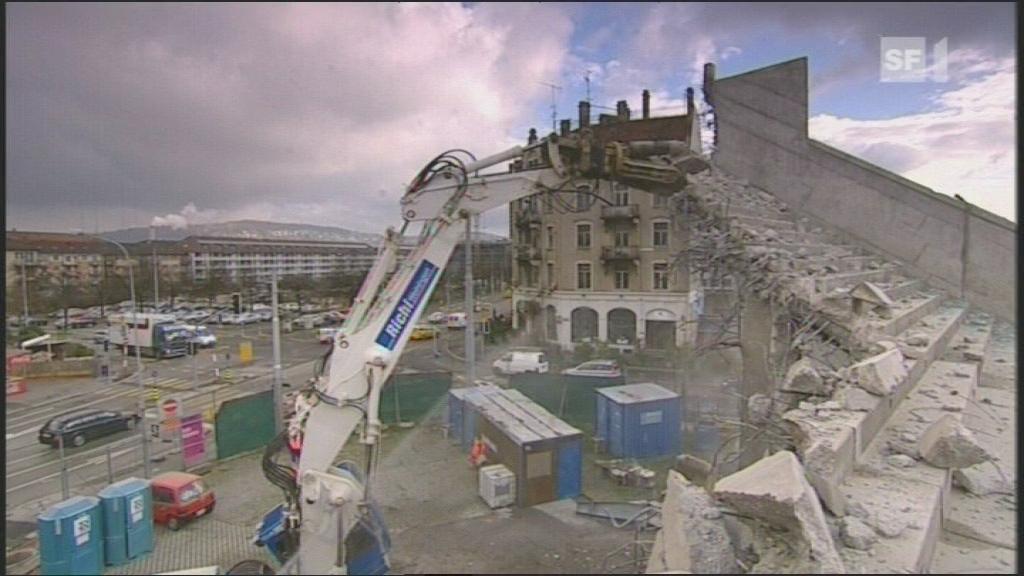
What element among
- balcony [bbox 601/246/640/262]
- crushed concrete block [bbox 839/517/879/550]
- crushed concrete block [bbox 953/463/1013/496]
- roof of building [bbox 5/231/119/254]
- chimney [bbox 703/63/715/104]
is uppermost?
chimney [bbox 703/63/715/104]

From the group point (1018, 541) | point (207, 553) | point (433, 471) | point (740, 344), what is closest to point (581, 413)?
point (433, 471)

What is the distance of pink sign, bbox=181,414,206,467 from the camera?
7.38m

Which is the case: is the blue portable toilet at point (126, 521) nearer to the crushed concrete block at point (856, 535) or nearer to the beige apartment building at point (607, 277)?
the crushed concrete block at point (856, 535)

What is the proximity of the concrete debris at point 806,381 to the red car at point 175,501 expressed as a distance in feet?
18.5

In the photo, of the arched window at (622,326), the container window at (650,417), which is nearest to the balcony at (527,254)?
the arched window at (622,326)

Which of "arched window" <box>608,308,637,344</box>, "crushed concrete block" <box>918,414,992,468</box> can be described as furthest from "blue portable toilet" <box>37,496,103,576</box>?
"arched window" <box>608,308,637,344</box>

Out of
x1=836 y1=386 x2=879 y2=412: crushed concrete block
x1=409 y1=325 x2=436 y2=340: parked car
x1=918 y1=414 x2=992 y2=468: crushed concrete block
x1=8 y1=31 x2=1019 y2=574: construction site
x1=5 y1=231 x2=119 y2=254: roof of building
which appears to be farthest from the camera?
x1=409 y1=325 x2=436 y2=340: parked car

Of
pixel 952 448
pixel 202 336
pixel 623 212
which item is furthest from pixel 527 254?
pixel 952 448

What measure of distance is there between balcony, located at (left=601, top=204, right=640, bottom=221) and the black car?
10093mm

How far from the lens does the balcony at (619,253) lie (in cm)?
1330

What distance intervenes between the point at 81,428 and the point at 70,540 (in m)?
4.19

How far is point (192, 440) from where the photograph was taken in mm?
7453

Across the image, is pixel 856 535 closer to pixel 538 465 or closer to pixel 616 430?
pixel 538 465

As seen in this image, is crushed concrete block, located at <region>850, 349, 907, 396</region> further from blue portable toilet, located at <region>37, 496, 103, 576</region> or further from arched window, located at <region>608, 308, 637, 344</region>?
arched window, located at <region>608, 308, 637, 344</region>
